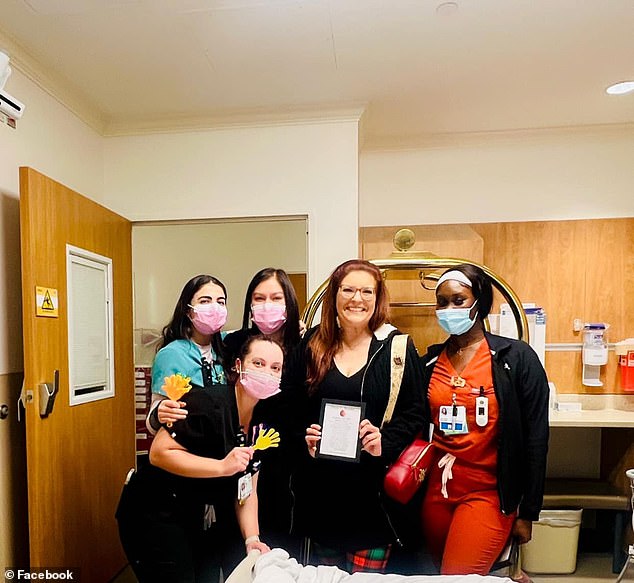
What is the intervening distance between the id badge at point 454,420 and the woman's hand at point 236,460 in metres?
0.69

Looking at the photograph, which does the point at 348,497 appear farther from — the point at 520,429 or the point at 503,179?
the point at 503,179

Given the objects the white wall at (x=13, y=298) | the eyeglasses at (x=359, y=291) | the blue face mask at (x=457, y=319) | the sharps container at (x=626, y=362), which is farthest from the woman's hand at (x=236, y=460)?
the sharps container at (x=626, y=362)

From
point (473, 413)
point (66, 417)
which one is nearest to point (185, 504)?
point (66, 417)

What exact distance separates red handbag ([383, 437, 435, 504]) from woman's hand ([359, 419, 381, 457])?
113 mm

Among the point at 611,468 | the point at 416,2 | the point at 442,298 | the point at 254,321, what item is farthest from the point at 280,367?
the point at 611,468

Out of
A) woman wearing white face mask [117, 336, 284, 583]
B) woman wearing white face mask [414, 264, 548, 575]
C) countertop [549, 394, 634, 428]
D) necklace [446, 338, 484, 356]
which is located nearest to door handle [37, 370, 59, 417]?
woman wearing white face mask [117, 336, 284, 583]

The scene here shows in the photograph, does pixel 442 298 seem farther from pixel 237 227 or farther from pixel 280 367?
pixel 237 227

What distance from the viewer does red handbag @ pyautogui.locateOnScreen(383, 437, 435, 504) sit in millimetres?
1676

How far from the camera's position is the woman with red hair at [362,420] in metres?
1.70

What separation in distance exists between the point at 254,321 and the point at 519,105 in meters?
1.92

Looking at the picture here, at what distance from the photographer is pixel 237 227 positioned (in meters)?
3.91

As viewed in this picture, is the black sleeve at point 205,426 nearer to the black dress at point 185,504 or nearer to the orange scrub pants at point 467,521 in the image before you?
the black dress at point 185,504

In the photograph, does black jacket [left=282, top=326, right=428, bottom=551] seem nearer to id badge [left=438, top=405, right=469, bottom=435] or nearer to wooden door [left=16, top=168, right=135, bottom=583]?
id badge [left=438, top=405, right=469, bottom=435]

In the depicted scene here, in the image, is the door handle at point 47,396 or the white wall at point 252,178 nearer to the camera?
the door handle at point 47,396
